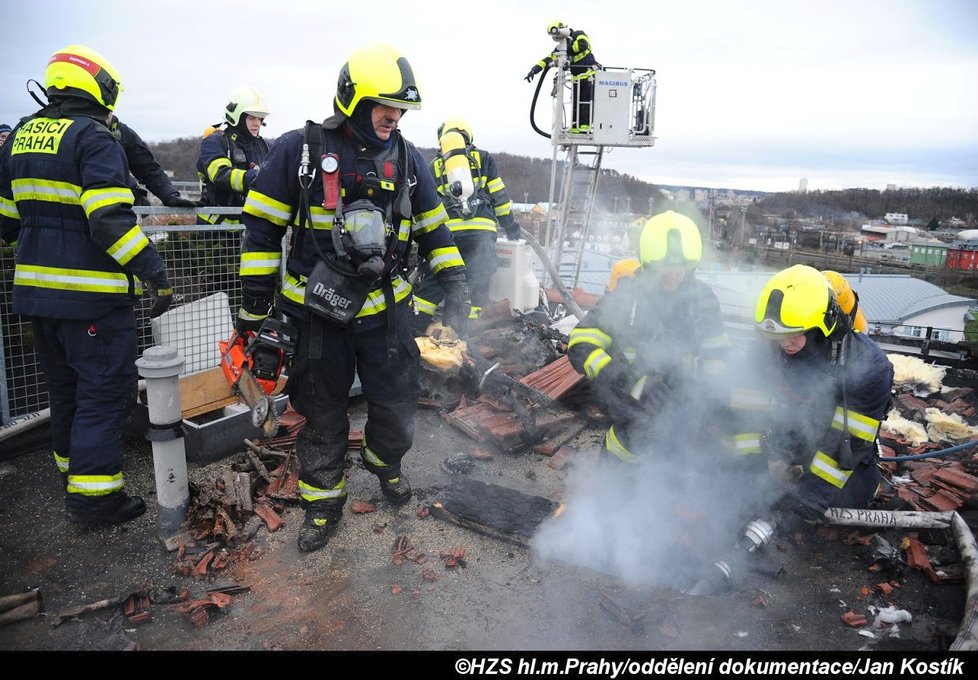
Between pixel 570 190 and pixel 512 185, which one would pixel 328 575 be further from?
pixel 512 185

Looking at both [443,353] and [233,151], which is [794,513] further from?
[233,151]

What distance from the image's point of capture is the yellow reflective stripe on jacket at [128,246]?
135 inches

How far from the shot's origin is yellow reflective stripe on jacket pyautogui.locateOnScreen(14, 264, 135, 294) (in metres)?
3.48

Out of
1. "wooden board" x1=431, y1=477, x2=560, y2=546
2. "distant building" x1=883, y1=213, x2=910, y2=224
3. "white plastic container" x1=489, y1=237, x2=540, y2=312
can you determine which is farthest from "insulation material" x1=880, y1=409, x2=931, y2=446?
"distant building" x1=883, y1=213, x2=910, y2=224

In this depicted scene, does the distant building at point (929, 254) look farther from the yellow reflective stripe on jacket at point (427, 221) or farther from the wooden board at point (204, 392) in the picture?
the wooden board at point (204, 392)

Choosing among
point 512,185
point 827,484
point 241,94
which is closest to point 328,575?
point 827,484

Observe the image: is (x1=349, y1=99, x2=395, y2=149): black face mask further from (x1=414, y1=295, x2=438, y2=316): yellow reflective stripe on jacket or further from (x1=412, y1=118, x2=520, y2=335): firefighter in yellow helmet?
(x1=414, y1=295, x2=438, y2=316): yellow reflective stripe on jacket

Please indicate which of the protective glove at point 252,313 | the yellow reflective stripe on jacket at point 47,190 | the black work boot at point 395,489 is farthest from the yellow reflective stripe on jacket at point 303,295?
the yellow reflective stripe on jacket at point 47,190

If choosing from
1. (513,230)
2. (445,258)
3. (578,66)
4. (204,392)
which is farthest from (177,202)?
(578,66)

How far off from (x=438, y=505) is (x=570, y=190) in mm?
6778

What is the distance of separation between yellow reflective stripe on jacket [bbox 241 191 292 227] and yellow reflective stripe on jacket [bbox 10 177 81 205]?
43.8 inches

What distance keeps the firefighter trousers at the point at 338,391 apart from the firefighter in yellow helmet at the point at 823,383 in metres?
2.19

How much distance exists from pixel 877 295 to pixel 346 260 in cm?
1152

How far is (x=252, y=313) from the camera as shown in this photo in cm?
339
